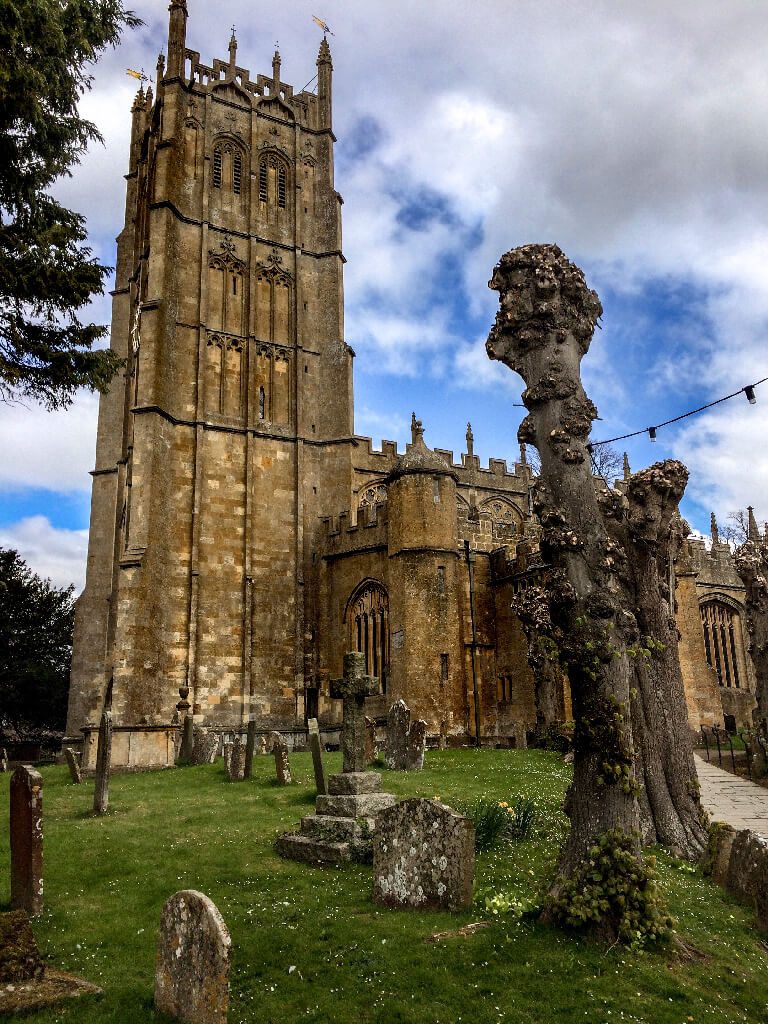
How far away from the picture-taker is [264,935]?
6.92 meters

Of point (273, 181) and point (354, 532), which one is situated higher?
point (273, 181)

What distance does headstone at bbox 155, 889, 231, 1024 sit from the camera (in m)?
5.06

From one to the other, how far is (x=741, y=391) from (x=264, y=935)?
34.4 ft

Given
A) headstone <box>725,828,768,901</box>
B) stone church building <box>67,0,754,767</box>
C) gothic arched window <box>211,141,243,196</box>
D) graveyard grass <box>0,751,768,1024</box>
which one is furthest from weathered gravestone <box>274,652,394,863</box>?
gothic arched window <box>211,141,243,196</box>

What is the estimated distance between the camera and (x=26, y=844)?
7.84 metres

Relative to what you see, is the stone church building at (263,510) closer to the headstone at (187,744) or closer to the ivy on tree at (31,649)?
the headstone at (187,744)

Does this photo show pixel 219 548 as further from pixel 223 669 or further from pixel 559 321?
pixel 559 321

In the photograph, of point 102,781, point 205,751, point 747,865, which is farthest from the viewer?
point 205,751

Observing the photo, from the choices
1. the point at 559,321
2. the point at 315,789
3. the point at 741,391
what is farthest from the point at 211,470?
the point at 559,321

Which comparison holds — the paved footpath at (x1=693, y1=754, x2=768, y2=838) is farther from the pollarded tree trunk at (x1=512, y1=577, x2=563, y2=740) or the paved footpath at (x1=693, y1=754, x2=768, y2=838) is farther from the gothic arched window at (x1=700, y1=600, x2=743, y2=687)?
the gothic arched window at (x1=700, y1=600, x2=743, y2=687)

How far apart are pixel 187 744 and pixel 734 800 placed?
12614mm

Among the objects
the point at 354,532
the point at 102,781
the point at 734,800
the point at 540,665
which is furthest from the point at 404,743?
the point at 354,532

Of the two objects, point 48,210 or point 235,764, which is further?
point 235,764

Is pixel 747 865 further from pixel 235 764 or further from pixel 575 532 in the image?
pixel 235 764
